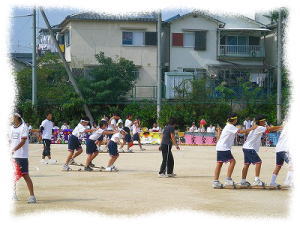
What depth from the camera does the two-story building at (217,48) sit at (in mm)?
53688

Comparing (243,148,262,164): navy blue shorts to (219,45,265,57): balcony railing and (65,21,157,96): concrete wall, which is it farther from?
(219,45,265,57): balcony railing

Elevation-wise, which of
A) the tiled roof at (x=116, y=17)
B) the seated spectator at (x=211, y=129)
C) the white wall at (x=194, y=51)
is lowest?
the seated spectator at (x=211, y=129)

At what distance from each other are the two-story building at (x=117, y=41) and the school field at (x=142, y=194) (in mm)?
33545

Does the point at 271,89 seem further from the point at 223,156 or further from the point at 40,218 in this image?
the point at 40,218

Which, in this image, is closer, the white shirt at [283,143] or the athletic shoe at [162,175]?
the white shirt at [283,143]

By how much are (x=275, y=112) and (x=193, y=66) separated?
34.5 feet

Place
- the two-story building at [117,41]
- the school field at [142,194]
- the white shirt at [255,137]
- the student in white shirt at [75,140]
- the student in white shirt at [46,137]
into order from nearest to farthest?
the school field at [142,194] → the white shirt at [255,137] → the student in white shirt at [75,140] → the student in white shirt at [46,137] → the two-story building at [117,41]

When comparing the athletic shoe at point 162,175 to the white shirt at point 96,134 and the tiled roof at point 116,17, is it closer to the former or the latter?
the white shirt at point 96,134

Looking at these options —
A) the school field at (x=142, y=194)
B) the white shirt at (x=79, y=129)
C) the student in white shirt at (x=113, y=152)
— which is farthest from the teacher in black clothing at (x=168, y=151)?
the white shirt at (x=79, y=129)

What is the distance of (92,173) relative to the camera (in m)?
18.2

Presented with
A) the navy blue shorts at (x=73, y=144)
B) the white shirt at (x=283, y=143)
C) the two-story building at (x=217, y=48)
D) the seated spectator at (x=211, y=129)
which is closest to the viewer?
the white shirt at (x=283, y=143)

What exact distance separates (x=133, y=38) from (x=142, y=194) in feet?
134

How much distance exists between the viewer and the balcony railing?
5491cm

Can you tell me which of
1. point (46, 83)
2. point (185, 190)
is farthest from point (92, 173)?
point (46, 83)
